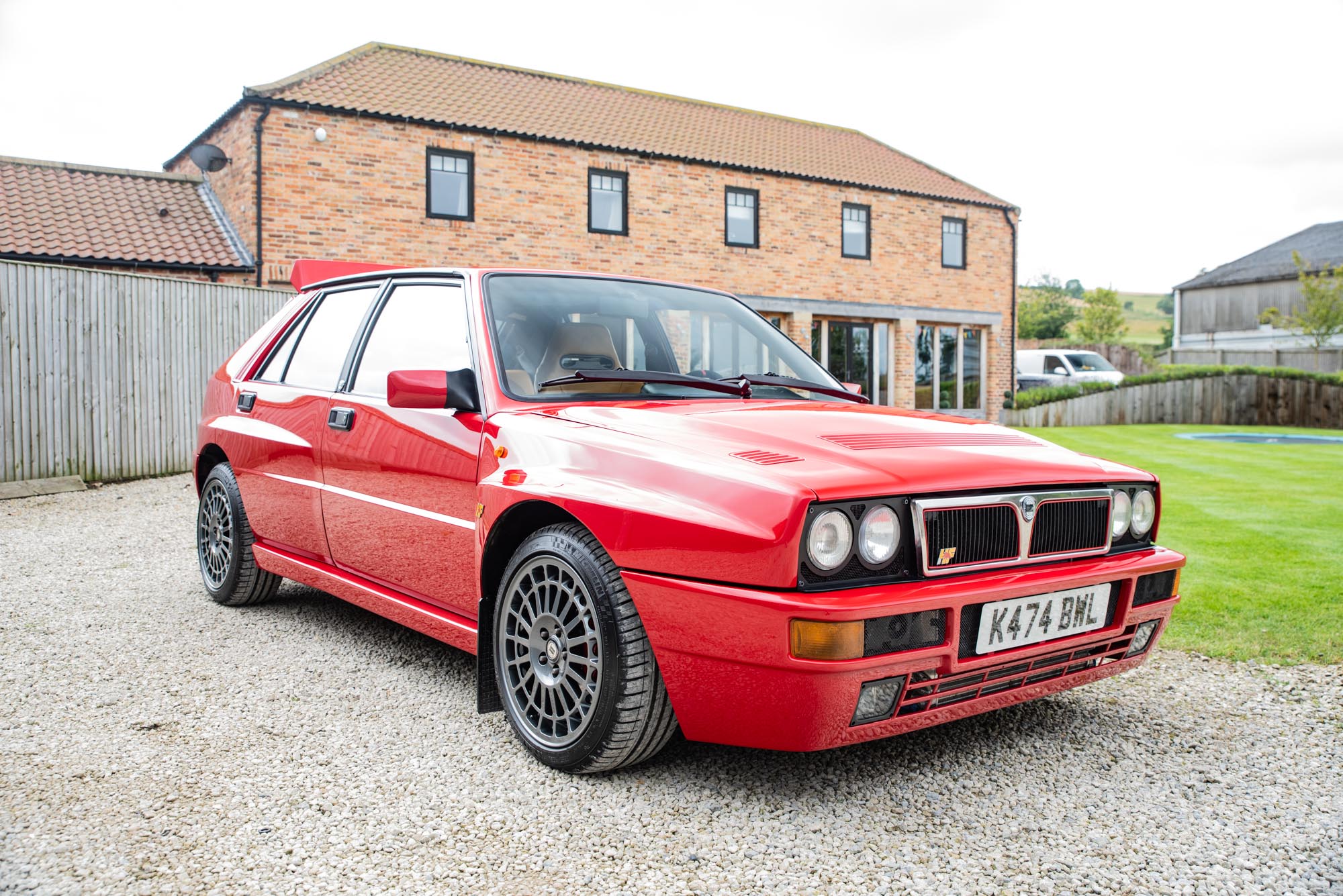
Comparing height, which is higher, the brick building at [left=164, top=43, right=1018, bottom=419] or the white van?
the brick building at [left=164, top=43, right=1018, bottom=419]

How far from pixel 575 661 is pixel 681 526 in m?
0.63

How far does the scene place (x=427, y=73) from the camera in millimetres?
19266

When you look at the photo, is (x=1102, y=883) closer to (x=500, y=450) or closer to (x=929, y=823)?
(x=929, y=823)

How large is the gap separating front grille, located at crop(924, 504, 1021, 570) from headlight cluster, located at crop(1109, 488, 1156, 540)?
51cm

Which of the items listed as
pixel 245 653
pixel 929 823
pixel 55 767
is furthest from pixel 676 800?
pixel 245 653

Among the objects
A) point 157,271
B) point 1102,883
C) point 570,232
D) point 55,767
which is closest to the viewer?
point 1102,883

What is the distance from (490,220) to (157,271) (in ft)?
18.5

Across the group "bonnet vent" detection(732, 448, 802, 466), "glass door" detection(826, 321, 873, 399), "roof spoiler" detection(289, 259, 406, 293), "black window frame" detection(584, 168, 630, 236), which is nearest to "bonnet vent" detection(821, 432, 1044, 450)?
"bonnet vent" detection(732, 448, 802, 466)

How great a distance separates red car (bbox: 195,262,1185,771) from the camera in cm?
239

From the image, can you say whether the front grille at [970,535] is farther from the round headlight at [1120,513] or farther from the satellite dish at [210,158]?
the satellite dish at [210,158]

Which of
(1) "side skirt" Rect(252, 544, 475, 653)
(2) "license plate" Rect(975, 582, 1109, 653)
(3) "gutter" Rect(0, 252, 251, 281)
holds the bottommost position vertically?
(1) "side skirt" Rect(252, 544, 475, 653)

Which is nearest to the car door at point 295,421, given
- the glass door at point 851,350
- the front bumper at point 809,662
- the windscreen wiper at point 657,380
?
the windscreen wiper at point 657,380

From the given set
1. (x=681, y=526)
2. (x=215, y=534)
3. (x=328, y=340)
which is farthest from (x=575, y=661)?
(x=215, y=534)

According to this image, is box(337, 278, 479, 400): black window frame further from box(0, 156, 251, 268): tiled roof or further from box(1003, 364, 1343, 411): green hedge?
box(1003, 364, 1343, 411): green hedge
